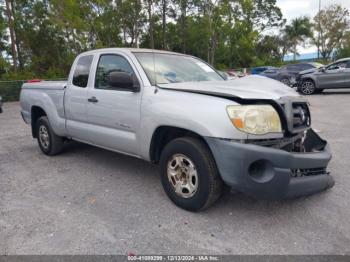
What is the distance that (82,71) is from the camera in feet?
15.6

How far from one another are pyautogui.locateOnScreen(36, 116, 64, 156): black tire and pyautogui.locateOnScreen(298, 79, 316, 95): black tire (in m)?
13.2

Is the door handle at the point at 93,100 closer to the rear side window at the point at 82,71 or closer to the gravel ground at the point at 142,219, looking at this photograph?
the rear side window at the point at 82,71

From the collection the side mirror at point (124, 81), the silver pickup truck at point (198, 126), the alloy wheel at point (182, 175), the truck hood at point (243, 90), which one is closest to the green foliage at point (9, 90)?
the silver pickup truck at point (198, 126)

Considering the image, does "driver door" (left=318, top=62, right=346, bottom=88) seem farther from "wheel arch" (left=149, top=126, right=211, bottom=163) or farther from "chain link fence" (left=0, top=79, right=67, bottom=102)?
"chain link fence" (left=0, top=79, right=67, bottom=102)

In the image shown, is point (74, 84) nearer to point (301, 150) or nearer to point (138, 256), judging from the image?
point (138, 256)

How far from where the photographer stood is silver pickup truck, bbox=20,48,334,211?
2.82m

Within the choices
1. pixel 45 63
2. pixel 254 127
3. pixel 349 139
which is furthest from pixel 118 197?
pixel 45 63

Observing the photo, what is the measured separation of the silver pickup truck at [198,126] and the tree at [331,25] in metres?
53.7

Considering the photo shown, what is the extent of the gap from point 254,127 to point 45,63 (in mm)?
29635

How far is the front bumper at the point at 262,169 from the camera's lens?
2762mm

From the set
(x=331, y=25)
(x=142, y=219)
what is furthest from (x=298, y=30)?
(x=142, y=219)

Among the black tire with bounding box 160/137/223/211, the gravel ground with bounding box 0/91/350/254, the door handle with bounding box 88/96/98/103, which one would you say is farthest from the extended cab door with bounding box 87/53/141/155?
the black tire with bounding box 160/137/223/211

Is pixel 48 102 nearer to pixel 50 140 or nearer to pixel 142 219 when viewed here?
pixel 50 140

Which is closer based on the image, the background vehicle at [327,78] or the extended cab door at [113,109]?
the extended cab door at [113,109]
